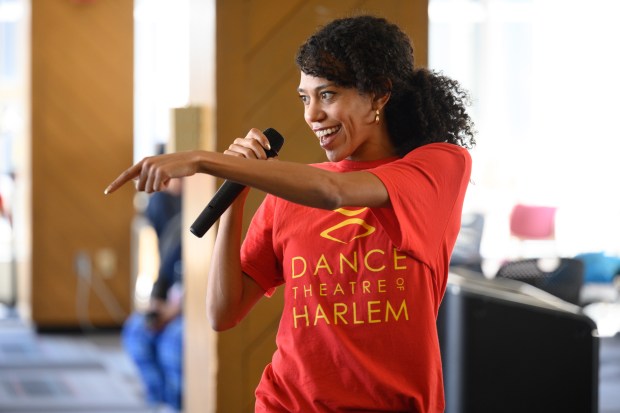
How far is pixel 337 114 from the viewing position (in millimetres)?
1656

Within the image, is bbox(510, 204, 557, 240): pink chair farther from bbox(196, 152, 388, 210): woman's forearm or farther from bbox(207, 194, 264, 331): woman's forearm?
bbox(196, 152, 388, 210): woman's forearm

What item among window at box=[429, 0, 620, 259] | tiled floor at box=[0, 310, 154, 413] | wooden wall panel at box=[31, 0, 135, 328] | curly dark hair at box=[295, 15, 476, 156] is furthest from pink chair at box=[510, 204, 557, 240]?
curly dark hair at box=[295, 15, 476, 156]

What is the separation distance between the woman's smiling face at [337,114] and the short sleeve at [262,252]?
169 mm

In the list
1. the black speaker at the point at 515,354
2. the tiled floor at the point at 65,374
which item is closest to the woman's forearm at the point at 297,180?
the black speaker at the point at 515,354

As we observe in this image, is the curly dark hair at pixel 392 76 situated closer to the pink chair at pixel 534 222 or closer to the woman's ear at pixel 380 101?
the woman's ear at pixel 380 101

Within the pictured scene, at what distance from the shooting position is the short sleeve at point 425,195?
5.13 ft

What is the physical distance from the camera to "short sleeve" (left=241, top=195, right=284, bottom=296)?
1773 millimetres

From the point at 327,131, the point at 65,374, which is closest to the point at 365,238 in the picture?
the point at 327,131

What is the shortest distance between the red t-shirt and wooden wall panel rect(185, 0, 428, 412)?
1.20 m

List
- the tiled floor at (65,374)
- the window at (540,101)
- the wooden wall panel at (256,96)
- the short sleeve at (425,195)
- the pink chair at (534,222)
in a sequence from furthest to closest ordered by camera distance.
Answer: the window at (540,101), the pink chair at (534,222), the tiled floor at (65,374), the wooden wall panel at (256,96), the short sleeve at (425,195)

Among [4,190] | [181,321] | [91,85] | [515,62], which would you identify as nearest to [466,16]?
[515,62]

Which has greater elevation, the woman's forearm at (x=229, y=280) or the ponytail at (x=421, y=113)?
the ponytail at (x=421, y=113)

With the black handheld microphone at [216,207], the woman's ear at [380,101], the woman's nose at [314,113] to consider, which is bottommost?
the black handheld microphone at [216,207]

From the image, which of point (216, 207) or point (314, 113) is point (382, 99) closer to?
point (314, 113)
